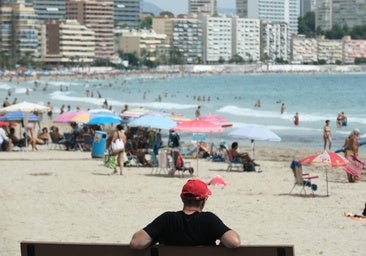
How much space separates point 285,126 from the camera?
4041cm

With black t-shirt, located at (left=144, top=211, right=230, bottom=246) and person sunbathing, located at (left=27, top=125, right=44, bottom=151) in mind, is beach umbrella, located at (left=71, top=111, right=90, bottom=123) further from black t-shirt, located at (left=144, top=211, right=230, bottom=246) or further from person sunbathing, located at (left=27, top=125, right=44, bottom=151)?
black t-shirt, located at (left=144, top=211, right=230, bottom=246)

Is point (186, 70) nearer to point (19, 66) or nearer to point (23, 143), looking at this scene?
point (19, 66)

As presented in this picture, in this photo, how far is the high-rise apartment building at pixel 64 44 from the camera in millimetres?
182125

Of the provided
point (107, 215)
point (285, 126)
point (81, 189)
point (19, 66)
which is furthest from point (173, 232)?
point (19, 66)

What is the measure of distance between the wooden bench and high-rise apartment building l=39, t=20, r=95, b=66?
177018 millimetres

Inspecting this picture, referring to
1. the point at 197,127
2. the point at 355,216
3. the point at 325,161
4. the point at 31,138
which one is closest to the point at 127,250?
the point at 355,216

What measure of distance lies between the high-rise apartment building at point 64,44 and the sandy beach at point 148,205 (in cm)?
16362

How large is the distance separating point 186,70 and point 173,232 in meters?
184

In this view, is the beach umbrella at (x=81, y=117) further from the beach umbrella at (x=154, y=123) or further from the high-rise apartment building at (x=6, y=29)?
the high-rise apartment building at (x=6, y=29)

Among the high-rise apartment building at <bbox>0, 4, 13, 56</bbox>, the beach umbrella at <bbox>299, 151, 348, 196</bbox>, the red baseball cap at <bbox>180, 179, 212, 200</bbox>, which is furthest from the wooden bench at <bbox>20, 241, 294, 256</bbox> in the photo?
the high-rise apartment building at <bbox>0, 4, 13, 56</bbox>

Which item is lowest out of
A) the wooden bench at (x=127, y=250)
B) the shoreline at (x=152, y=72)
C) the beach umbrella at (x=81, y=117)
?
the shoreline at (x=152, y=72)

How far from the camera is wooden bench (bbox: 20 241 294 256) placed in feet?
15.3

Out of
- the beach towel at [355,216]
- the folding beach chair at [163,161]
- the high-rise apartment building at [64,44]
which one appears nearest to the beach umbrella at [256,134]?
the folding beach chair at [163,161]

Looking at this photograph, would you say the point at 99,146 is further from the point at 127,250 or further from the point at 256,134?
the point at 127,250
